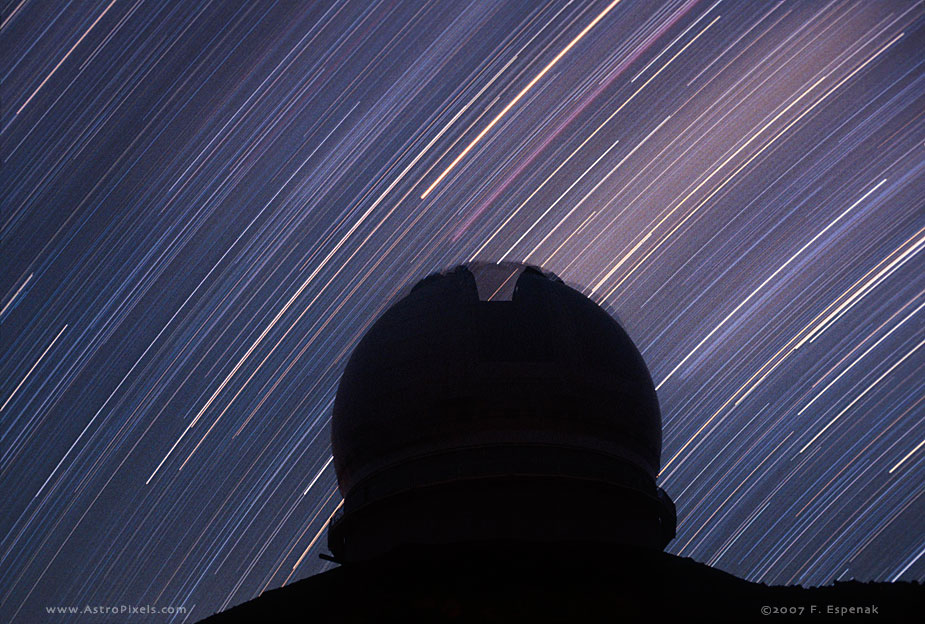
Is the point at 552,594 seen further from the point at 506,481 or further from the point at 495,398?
the point at 495,398

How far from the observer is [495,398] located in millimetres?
13797

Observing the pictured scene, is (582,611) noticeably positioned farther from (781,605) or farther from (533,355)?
(533,355)

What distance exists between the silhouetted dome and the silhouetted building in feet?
0.09

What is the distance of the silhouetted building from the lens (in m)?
11.2

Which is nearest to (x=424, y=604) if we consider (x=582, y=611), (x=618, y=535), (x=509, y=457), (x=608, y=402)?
(x=582, y=611)

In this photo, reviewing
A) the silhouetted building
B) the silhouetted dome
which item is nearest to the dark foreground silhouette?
the silhouetted building

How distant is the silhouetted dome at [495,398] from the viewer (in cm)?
1367

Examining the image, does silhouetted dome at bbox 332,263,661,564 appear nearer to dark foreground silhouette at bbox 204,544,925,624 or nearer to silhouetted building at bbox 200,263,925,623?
silhouetted building at bbox 200,263,925,623

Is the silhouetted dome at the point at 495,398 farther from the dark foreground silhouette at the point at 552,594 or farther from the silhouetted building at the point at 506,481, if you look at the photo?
the dark foreground silhouette at the point at 552,594

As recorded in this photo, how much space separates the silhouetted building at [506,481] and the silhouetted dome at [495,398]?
3cm

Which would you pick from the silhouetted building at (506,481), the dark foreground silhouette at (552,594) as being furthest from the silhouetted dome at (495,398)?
the dark foreground silhouette at (552,594)

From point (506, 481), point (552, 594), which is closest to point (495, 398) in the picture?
point (506, 481)

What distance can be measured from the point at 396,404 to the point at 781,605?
719 cm

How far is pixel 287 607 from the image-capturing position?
12.0 meters
